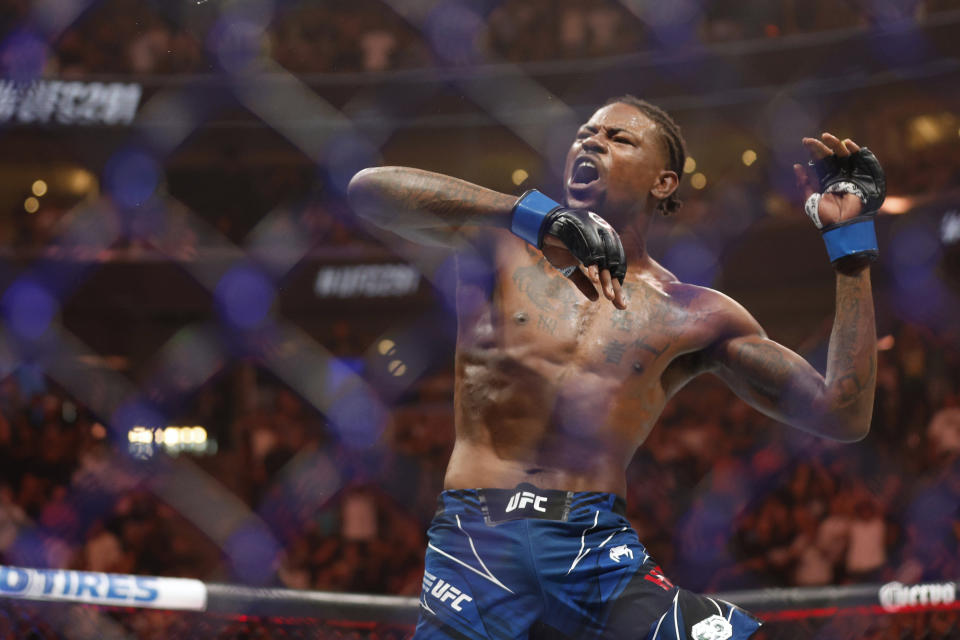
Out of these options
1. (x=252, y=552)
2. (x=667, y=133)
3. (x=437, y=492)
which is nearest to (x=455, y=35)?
(x=437, y=492)

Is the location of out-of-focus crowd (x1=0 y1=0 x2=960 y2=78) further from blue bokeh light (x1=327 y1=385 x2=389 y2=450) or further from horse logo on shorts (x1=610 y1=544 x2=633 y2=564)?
horse logo on shorts (x1=610 y1=544 x2=633 y2=564)

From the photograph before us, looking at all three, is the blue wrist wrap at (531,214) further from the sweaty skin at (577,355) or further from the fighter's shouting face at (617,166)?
the fighter's shouting face at (617,166)

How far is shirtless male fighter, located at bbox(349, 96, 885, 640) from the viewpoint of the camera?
1.29 m

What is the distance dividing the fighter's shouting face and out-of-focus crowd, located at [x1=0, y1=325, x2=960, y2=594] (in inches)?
85.3

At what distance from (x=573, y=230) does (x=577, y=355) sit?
283mm

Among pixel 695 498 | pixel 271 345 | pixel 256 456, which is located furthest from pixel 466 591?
pixel 271 345

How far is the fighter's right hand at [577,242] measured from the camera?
45.8 inches

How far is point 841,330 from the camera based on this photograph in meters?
1.42

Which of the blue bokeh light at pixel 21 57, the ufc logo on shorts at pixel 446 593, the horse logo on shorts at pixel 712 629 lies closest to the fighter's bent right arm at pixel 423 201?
the ufc logo on shorts at pixel 446 593

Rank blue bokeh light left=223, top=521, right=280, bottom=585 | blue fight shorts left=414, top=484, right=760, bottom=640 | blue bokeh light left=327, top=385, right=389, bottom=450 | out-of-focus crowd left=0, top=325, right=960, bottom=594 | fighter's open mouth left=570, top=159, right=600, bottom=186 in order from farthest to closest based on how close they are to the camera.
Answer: blue bokeh light left=327, top=385, right=389, bottom=450
out-of-focus crowd left=0, top=325, right=960, bottom=594
blue bokeh light left=223, top=521, right=280, bottom=585
fighter's open mouth left=570, top=159, right=600, bottom=186
blue fight shorts left=414, top=484, right=760, bottom=640

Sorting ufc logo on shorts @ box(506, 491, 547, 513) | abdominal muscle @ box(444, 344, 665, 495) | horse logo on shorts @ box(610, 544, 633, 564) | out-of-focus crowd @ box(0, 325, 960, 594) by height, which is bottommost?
out-of-focus crowd @ box(0, 325, 960, 594)

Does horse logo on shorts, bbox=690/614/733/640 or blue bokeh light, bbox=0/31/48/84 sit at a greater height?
blue bokeh light, bbox=0/31/48/84

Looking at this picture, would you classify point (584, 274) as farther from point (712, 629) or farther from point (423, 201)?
point (712, 629)

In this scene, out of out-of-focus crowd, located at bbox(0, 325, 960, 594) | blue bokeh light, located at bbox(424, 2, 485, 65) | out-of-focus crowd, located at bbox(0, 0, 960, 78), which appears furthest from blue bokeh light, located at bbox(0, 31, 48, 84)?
blue bokeh light, located at bbox(424, 2, 485, 65)
